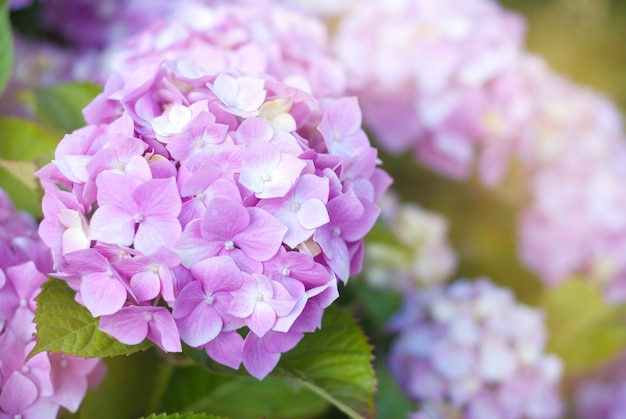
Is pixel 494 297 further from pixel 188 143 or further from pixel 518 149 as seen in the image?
pixel 188 143

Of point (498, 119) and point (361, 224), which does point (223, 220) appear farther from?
point (498, 119)

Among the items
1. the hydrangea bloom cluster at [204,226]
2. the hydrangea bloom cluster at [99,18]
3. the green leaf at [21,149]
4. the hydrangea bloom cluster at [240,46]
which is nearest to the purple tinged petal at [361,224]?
the hydrangea bloom cluster at [204,226]

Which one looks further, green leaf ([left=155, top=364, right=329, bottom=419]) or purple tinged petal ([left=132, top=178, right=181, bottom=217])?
green leaf ([left=155, top=364, right=329, bottom=419])

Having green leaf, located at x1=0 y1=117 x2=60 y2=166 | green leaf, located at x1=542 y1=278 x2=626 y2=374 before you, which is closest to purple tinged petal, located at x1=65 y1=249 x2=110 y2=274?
green leaf, located at x1=0 y1=117 x2=60 y2=166

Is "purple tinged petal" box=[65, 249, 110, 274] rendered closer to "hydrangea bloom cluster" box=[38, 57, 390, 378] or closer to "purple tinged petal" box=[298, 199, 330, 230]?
"hydrangea bloom cluster" box=[38, 57, 390, 378]

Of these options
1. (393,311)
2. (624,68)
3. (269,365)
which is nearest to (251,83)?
(269,365)

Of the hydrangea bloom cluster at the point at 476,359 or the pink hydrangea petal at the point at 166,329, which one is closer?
the pink hydrangea petal at the point at 166,329

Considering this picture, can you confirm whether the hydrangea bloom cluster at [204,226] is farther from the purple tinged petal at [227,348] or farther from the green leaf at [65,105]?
the green leaf at [65,105]
